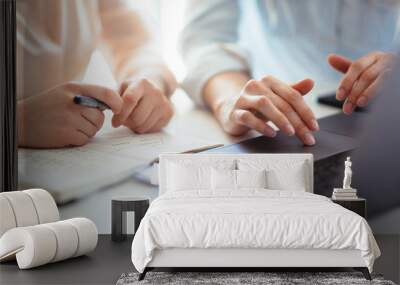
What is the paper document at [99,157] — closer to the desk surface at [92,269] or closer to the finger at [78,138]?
the finger at [78,138]

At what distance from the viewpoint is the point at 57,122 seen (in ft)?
23.9

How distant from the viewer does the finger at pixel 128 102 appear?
728 centimetres

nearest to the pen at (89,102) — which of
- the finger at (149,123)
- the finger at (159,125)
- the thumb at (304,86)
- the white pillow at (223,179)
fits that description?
the finger at (149,123)

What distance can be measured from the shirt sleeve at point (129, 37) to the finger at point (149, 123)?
29cm

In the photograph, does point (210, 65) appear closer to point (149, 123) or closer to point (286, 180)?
point (149, 123)

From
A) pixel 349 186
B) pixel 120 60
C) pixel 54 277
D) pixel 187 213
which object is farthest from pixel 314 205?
pixel 120 60

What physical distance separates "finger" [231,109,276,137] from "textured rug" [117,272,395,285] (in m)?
2.27

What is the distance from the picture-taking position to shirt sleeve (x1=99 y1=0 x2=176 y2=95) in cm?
731

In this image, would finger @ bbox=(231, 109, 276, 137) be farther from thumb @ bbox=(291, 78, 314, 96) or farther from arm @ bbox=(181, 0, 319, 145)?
thumb @ bbox=(291, 78, 314, 96)

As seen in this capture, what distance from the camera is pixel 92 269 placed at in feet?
17.8

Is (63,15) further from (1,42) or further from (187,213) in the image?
(187,213)

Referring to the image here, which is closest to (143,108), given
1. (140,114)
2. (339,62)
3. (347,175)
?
(140,114)

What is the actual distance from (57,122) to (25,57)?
0.78 metres

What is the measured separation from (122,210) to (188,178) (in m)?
0.74
